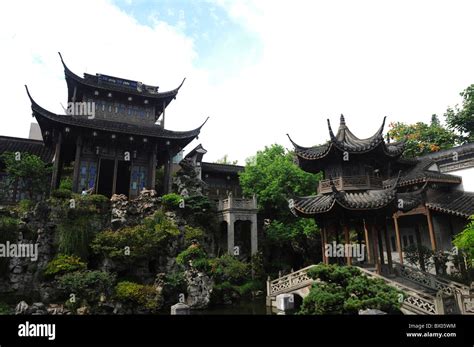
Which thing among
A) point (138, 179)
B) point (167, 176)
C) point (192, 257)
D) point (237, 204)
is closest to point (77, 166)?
point (138, 179)

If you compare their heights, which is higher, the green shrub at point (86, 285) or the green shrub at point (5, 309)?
the green shrub at point (86, 285)

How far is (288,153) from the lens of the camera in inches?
1050

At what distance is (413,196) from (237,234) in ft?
44.2

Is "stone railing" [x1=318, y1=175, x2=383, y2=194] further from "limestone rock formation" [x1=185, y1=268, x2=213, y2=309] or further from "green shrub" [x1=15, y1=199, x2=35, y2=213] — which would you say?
"green shrub" [x1=15, y1=199, x2=35, y2=213]

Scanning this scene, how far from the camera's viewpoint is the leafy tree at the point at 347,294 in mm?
7617

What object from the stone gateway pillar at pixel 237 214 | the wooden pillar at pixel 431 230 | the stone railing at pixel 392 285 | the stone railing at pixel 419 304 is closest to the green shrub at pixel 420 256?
the wooden pillar at pixel 431 230

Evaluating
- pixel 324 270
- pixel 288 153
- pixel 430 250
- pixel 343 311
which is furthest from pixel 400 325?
pixel 288 153

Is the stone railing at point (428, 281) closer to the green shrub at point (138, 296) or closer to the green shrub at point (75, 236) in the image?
the green shrub at point (138, 296)

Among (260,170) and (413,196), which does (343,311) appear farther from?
(260,170)

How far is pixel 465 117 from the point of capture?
998 inches


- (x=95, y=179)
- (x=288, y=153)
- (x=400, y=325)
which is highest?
(x=288, y=153)

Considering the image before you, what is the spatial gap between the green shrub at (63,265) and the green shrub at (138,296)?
6.45 ft

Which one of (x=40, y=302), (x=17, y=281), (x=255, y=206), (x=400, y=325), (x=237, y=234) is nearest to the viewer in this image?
(x=400, y=325)

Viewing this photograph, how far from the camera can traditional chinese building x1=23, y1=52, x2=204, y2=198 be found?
64.6 ft
